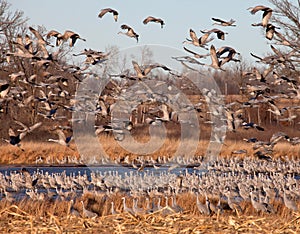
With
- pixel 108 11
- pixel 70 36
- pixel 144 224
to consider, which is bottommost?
pixel 144 224

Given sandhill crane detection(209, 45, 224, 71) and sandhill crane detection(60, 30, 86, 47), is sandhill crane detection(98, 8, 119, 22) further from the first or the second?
sandhill crane detection(209, 45, 224, 71)

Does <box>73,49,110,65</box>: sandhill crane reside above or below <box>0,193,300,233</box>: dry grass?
above

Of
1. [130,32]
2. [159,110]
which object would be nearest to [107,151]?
A: [159,110]

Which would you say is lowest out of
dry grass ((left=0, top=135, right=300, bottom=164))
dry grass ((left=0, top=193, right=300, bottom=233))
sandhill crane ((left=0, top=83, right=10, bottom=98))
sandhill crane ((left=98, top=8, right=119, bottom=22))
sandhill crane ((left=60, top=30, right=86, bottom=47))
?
dry grass ((left=0, top=193, right=300, bottom=233))

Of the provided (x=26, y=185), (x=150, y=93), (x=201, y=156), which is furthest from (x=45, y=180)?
(x=201, y=156)

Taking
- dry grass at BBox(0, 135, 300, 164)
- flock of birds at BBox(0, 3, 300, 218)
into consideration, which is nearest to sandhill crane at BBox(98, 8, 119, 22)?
flock of birds at BBox(0, 3, 300, 218)

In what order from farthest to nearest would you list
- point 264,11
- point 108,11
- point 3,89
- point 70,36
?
point 108,11
point 70,36
point 3,89
point 264,11

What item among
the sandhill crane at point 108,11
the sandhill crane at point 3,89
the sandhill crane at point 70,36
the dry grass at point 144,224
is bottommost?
the dry grass at point 144,224

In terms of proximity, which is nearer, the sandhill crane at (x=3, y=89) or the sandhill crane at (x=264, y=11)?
the sandhill crane at (x=264, y=11)

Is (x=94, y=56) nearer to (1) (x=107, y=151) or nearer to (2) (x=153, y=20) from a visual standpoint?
(2) (x=153, y=20)

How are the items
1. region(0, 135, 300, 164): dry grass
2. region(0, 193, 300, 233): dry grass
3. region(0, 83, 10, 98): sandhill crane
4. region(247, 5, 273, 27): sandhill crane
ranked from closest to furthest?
region(0, 193, 300, 233): dry grass < region(247, 5, 273, 27): sandhill crane < region(0, 83, 10, 98): sandhill crane < region(0, 135, 300, 164): dry grass

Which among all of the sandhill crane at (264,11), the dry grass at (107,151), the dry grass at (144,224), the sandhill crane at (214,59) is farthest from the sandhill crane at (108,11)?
the dry grass at (107,151)

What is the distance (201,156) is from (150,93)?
12.8 metres

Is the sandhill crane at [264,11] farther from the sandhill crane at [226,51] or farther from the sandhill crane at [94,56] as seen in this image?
the sandhill crane at [94,56]
